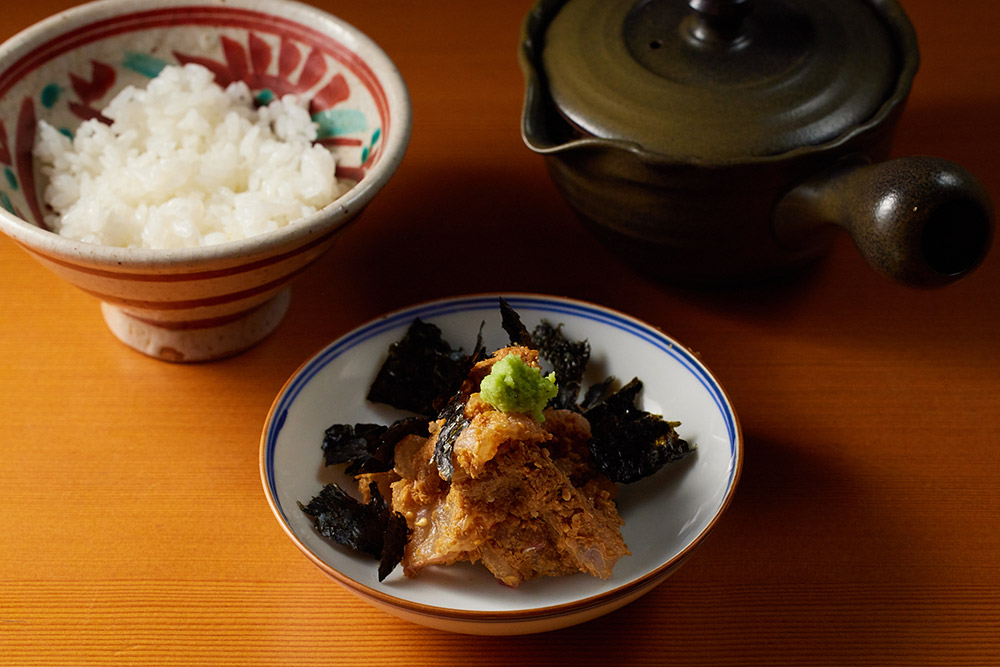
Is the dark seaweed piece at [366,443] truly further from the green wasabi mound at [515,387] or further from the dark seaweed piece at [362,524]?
the green wasabi mound at [515,387]

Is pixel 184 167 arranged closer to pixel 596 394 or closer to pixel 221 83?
pixel 221 83

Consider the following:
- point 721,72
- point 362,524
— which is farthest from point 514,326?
point 721,72

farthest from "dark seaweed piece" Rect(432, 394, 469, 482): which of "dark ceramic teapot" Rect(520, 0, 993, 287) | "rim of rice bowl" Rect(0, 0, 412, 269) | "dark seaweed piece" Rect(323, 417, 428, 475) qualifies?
"dark ceramic teapot" Rect(520, 0, 993, 287)

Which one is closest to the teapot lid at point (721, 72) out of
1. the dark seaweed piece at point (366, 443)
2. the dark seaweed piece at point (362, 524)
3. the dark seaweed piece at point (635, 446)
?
the dark seaweed piece at point (635, 446)

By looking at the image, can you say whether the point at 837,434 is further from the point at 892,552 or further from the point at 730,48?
the point at 730,48

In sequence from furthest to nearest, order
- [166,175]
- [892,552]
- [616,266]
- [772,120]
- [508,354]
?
[616,266]
[166,175]
[772,120]
[892,552]
[508,354]

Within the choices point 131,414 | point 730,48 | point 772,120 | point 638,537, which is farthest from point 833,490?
point 131,414
